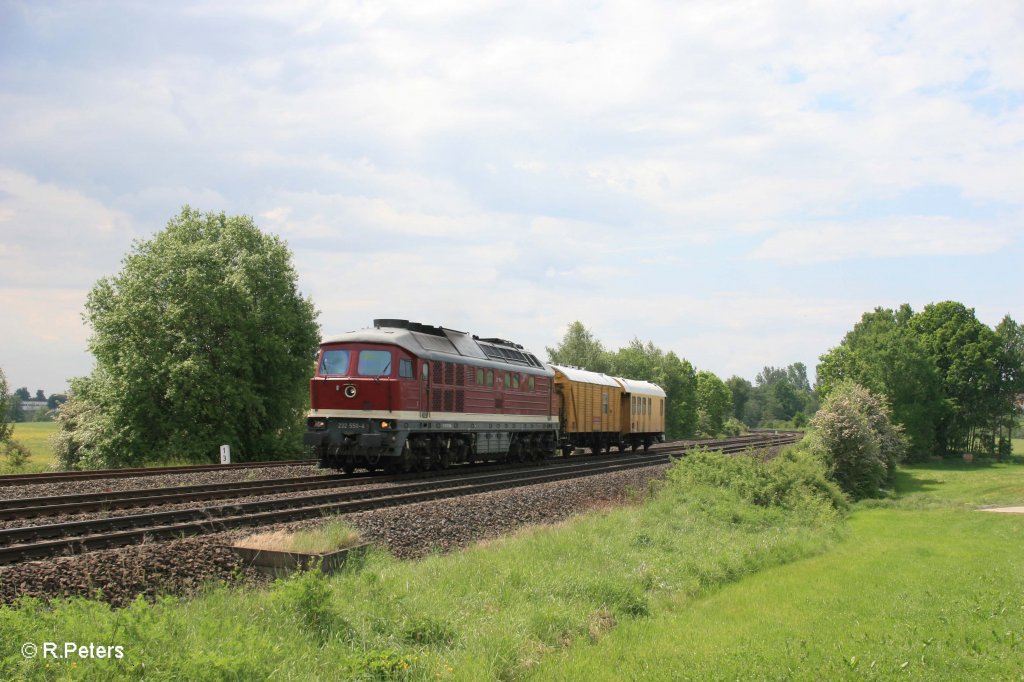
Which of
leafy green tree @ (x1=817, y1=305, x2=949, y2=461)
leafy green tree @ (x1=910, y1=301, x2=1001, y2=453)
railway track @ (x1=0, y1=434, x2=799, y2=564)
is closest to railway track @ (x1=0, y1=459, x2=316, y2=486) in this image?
railway track @ (x1=0, y1=434, x2=799, y2=564)

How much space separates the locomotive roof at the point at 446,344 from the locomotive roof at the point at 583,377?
3750mm

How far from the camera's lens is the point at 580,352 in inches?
3324

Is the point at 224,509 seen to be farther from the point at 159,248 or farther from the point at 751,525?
the point at 159,248

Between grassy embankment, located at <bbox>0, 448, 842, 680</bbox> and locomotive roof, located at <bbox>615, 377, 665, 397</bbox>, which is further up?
locomotive roof, located at <bbox>615, 377, 665, 397</bbox>

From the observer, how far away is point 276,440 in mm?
40219

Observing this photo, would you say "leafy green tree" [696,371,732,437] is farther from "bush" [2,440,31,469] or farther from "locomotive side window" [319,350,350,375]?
"locomotive side window" [319,350,350,375]

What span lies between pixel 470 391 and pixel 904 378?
45.8 meters

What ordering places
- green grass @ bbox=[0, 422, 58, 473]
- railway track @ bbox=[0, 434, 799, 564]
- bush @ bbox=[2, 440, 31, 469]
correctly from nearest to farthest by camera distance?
railway track @ bbox=[0, 434, 799, 564]
green grass @ bbox=[0, 422, 58, 473]
bush @ bbox=[2, 440, 31, 469]

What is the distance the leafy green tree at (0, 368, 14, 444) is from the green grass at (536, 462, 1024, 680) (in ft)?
153

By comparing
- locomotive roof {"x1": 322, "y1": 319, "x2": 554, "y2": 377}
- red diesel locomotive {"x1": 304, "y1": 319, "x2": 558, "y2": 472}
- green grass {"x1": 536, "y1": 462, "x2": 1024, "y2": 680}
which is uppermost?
locomotive roof {"x1": 322, "y1": 319, "x2": 554, "y2": 377}

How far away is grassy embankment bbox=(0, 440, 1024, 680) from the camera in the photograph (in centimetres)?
673

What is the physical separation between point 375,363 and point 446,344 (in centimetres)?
362

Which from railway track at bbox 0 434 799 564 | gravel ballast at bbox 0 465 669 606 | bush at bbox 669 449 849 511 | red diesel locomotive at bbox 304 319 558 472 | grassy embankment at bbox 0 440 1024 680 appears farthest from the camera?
bush at bbox 669 449 849 511

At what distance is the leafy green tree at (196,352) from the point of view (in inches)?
1385
